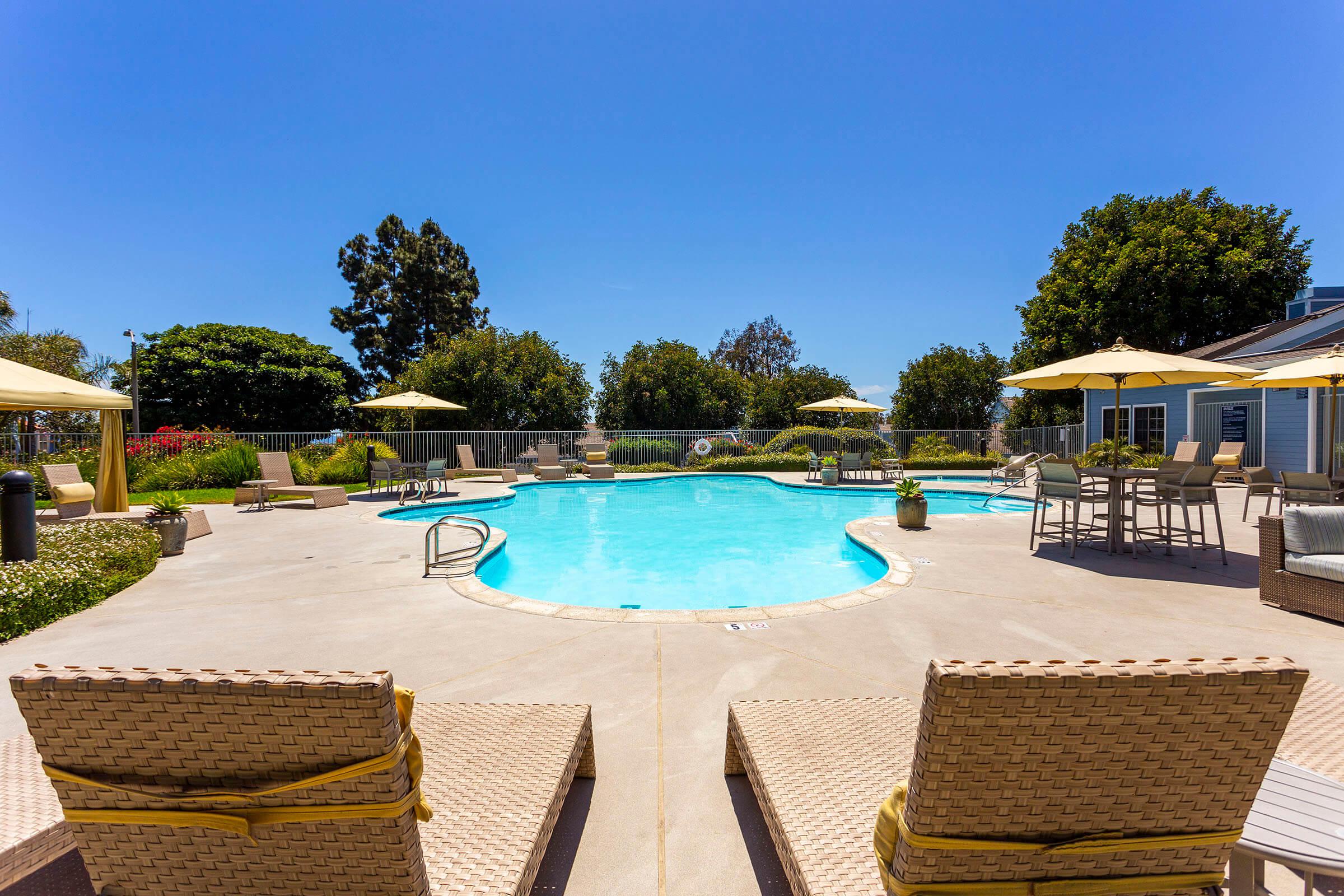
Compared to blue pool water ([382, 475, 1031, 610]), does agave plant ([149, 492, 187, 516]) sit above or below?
above

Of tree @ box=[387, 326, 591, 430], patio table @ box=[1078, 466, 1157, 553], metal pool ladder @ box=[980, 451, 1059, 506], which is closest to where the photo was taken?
patio table @ box=[1078, 466, 1157, 553]

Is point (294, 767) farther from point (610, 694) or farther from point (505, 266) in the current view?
point (505, 266)

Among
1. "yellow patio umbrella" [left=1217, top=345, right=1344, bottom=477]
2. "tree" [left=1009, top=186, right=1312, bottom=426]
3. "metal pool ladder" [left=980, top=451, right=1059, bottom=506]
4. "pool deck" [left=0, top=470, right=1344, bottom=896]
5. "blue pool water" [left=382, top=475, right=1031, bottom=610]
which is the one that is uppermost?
"tree" [left=1009, top=186, right=1312, bottom=426]

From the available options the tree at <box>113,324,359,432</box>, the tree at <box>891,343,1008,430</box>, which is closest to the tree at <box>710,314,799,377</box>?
the tree at <box>891,343,1008,430</box>

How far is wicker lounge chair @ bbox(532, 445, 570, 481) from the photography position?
16.5m

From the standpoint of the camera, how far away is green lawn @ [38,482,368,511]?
11.5m

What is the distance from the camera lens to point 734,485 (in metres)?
17.1

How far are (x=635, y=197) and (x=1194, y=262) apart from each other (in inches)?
797

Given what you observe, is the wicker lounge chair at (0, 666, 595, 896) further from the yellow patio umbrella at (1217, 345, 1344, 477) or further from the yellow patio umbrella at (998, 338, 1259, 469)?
the yellow patio umbrella at (1217, 345, 1344, 477)

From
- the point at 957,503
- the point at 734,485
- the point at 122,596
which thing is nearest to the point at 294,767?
the point at 122,596

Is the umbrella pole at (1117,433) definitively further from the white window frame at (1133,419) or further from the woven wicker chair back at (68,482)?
the woven wicker chair back at (68,482)

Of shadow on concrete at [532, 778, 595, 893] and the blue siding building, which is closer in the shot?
shadow on concrete at [532, 778, 595, 893]

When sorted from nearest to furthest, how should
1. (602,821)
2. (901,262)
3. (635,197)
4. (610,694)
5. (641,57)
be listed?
(602,821) → (610,694) → (641,57) → (635,197) → (901,262)

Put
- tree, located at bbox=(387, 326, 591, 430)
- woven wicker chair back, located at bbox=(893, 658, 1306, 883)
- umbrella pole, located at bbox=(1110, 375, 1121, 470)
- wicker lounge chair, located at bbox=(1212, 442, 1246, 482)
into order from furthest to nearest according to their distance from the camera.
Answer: tree, located at bbox=(387, 326, 591, 430) → wicker lounge chair, located at bbox=(1212, 442, 1246, 482) → umbrella pole, located at bbox=(1110, 375, 1121, 470) → woven wicker chair back, located at bbox=(893, 658, 1306, 883)
